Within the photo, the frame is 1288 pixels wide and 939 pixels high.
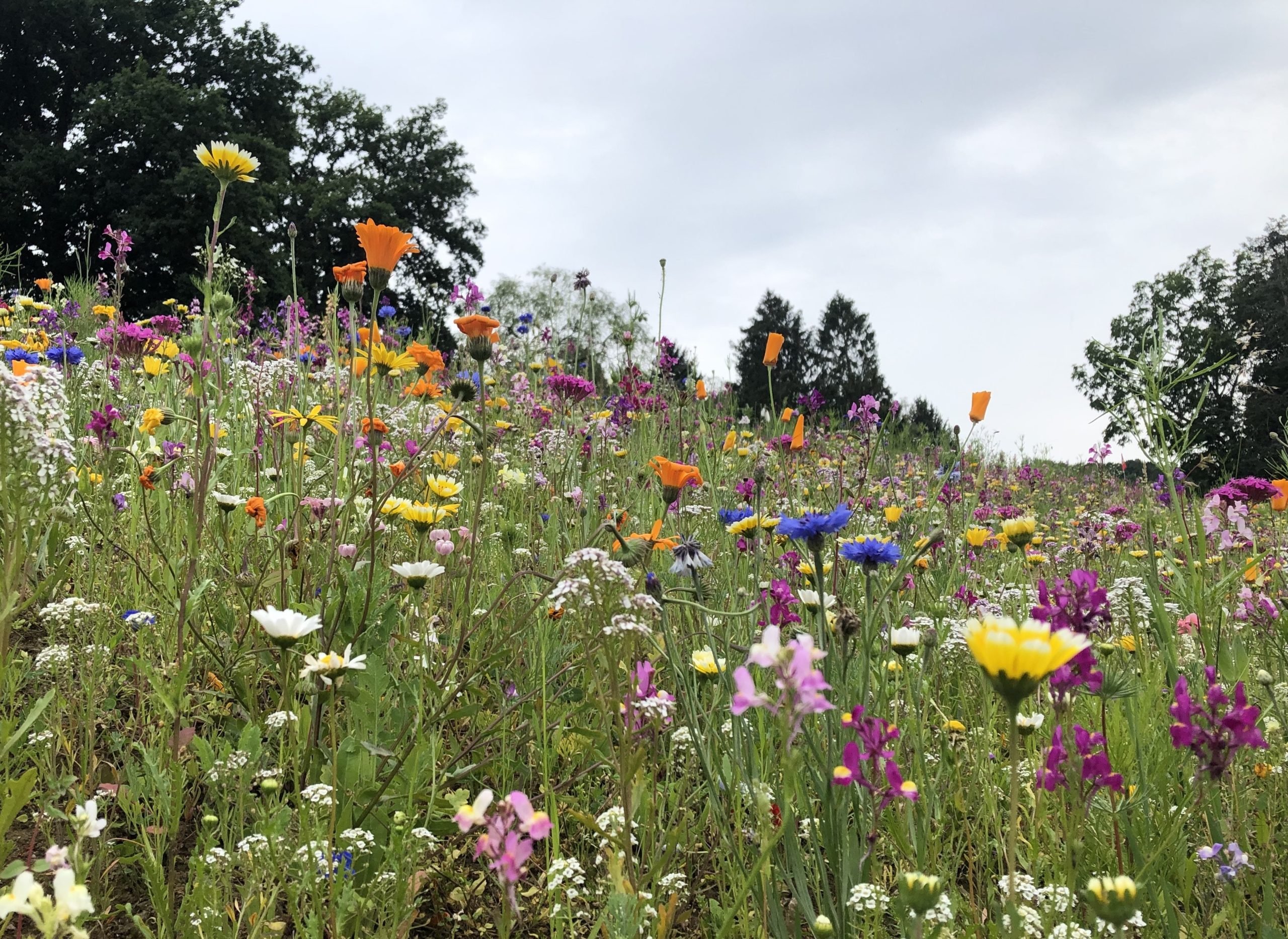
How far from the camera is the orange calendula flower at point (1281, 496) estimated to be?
2.45 metres

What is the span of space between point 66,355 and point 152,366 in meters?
0.55

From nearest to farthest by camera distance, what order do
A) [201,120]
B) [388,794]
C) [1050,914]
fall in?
[1050,914], [388,794], [201,120]

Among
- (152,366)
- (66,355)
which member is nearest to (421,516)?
(152,366)

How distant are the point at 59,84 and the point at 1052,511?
33.4 m

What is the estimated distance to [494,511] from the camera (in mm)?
3322

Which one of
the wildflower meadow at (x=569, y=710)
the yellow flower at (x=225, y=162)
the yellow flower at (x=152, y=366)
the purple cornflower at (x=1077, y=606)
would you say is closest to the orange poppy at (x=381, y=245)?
the wildflower meadow at (x=569, y=710)

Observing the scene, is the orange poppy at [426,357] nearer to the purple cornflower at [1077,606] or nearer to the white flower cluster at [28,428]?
the white flower cluster at [28,428]

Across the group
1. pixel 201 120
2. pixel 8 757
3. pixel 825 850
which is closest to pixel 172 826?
pixel 8 757

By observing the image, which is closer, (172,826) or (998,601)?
(172,826)

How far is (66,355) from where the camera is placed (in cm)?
381

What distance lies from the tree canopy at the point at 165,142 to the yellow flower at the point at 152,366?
63.4ft

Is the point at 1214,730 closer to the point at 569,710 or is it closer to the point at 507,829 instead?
the point at 507,829

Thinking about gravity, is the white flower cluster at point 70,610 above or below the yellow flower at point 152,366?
below

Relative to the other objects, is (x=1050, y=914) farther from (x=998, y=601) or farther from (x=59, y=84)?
(x=59, y=84)
